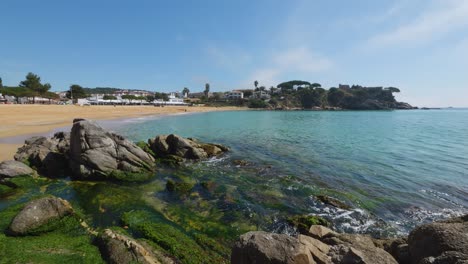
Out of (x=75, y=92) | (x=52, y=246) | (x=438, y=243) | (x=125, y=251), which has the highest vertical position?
(x=75, y=92)

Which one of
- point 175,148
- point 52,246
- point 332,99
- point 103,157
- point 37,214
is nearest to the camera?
point 52,246

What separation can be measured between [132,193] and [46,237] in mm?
5650

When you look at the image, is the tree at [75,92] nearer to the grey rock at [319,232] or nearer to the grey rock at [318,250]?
the grey rock at [319,232]

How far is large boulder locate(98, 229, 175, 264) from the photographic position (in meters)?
7.06

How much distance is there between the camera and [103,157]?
1669cm

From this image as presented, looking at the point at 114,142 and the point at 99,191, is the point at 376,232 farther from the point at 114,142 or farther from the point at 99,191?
the point at 114,142

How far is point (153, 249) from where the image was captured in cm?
792

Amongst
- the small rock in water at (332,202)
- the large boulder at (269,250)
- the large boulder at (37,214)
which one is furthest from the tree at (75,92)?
the large boulder at (269,250)

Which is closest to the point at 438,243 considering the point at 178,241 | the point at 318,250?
the point at 318,250

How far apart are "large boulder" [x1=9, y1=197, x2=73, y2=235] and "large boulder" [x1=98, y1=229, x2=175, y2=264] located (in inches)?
→ 101

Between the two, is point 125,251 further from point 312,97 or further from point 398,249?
point 312,97

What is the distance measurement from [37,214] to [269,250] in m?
8.18

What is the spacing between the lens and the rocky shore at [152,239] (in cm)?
596

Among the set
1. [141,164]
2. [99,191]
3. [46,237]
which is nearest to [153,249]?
[46,237]
